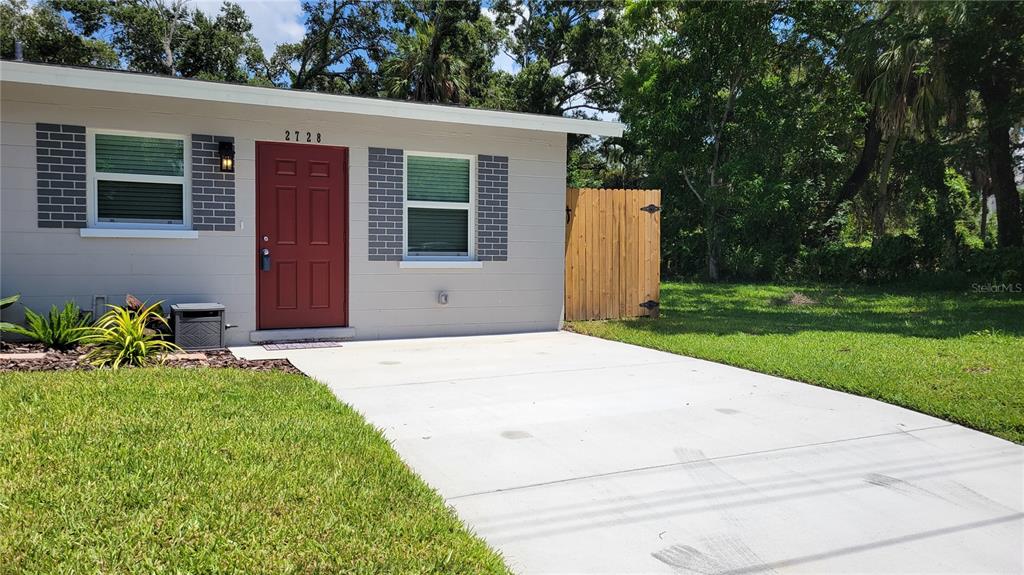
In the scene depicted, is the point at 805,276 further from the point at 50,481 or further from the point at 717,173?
the point at 50,481

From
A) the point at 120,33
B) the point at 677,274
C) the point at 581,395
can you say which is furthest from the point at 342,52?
the point at 581,395

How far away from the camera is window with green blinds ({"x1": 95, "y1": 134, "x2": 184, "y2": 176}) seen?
723cm

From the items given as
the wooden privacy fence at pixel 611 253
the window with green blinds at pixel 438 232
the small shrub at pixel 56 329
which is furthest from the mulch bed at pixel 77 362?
the wooden privacy fence at pixel 611 253

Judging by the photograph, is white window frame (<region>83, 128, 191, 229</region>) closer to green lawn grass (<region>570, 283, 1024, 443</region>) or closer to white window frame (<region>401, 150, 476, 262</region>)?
white window frame (<region>401, 150, 476, 262</region>)

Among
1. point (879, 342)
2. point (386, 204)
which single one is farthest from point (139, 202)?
point (879, 342)

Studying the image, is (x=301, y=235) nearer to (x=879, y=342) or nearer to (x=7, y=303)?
(x=7, y=303)

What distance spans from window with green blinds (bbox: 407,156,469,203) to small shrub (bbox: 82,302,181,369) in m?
3.35

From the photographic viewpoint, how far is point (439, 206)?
8.84 m

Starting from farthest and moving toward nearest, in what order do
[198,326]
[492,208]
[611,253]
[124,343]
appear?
[611,253], [492,208], [198,326], [124,343]

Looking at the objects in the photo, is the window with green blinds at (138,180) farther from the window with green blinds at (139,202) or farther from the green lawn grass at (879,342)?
the green lawn grass at (879,342)

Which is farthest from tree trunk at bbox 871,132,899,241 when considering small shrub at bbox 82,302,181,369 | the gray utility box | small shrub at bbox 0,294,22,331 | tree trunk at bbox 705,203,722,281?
small shrub at bbox 0,294,22,331

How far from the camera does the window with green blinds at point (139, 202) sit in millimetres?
7266

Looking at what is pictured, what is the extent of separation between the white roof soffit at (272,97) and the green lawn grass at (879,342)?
2729 mm

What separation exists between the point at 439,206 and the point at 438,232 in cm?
32
